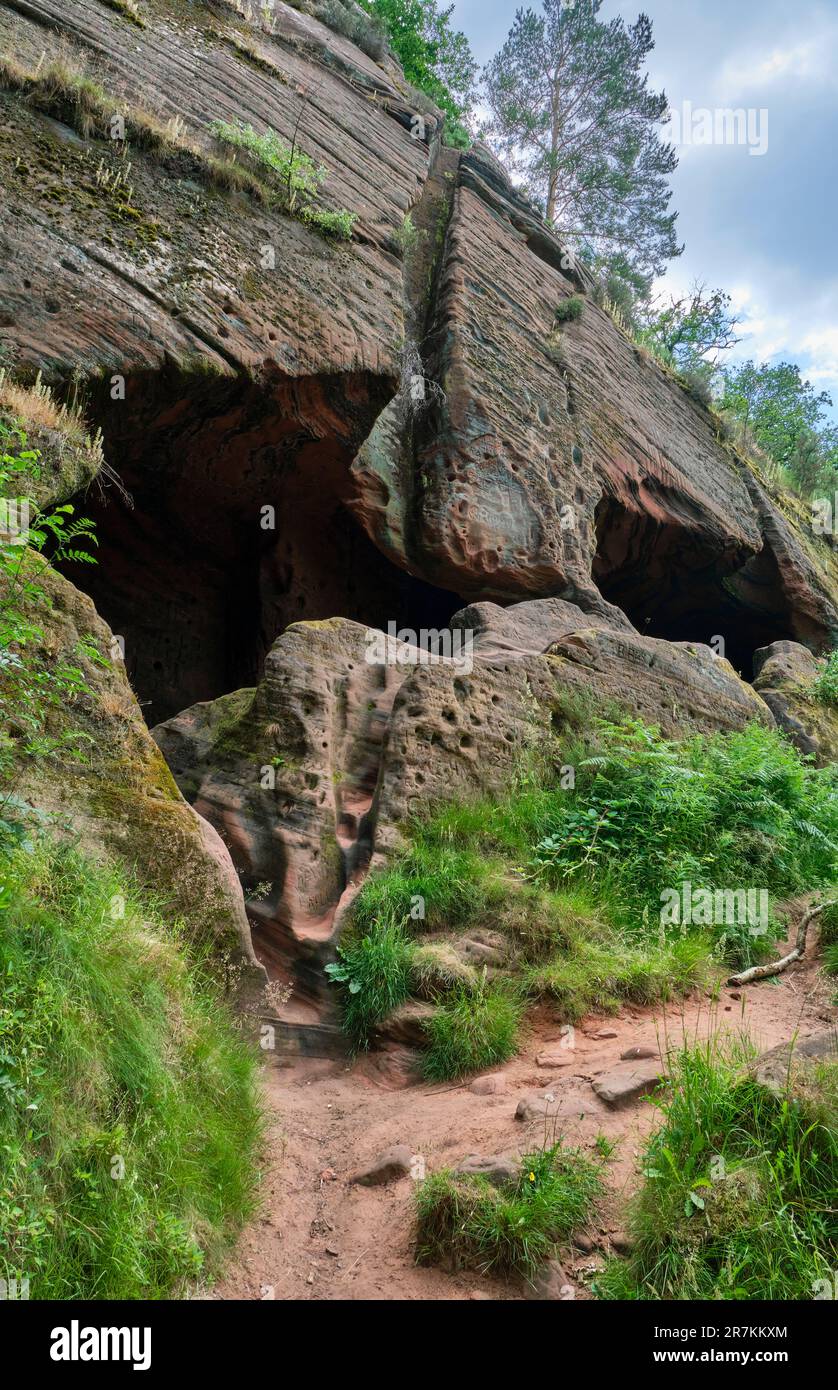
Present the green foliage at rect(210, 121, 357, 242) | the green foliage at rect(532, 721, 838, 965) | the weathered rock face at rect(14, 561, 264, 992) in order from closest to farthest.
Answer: the weathered rock face at rect(14, 561, 264, 992) < the green foliage at rect(532, 721, 838, 965) < the green foliage at rect(210, 121, 357, 242)

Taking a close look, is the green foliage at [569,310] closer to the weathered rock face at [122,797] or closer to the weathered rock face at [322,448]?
the weathered rock face at [322,448]

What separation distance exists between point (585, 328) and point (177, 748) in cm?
1091

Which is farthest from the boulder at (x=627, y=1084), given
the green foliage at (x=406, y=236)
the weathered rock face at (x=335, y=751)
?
the green foliage at (x=406, y=236)

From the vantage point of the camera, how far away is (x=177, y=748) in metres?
6.79

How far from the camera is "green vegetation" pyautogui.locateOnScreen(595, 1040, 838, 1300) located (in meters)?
2.63

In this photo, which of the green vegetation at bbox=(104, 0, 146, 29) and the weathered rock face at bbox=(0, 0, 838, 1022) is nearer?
the weathered rock face at bbox=(0, 0, 838, 1022)

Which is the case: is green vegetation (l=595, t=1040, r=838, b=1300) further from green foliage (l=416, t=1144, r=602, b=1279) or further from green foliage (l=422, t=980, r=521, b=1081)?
green foliage (l=422, t=980, r=521, b=1081)

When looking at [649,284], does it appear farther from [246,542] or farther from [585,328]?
[246,542]

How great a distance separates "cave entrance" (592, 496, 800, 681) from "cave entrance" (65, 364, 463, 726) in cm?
406

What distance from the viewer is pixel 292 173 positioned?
9.16m

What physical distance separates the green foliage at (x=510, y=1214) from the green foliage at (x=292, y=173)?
8799 mm

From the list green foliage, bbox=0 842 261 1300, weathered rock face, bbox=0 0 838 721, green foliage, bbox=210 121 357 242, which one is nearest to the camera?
green foliage, bbox=0 842 261 1300

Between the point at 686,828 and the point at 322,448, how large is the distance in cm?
515

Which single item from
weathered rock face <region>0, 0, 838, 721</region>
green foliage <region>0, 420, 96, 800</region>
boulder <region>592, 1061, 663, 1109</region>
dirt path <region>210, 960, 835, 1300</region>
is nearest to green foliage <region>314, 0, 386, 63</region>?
weathered rock face <region>0, 0, 838, 721</region>
